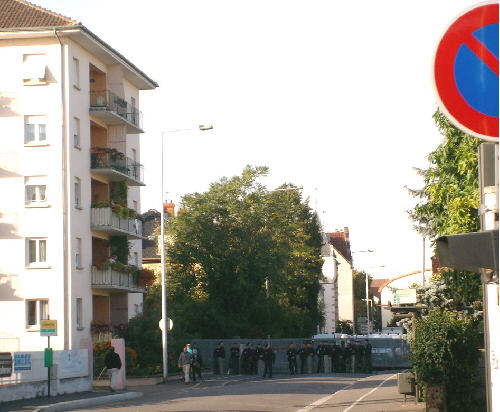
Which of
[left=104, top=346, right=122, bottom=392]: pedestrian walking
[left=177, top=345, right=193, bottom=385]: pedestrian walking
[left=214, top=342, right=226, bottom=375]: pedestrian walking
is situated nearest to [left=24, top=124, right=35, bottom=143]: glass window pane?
[left=177, top=345, right=193, bottom=385]: pedestrian walking

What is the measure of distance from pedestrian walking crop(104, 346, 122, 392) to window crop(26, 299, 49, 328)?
9715 millimetres

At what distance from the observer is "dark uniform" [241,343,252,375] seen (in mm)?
49312

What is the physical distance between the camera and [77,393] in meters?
33.8

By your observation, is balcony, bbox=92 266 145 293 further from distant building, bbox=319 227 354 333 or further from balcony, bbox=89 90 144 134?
distant building, bbox=319 227 354 333

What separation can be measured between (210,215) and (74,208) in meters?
14.6

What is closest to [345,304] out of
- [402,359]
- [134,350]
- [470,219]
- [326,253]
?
[326,253]

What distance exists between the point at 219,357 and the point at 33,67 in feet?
56.3

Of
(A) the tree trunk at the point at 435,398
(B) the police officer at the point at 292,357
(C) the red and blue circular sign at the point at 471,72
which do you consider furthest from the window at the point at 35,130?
(C) the red and blue circular sign at the point at 471,72

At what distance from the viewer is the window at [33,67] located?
44.2 metres

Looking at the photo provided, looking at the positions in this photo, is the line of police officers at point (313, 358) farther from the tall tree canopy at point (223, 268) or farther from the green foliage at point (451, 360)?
the green foliage at point (451, 360)

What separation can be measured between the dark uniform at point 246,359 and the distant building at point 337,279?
2442 inches

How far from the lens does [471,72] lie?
467 cm

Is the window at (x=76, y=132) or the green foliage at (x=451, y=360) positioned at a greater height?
the window at (x=76, y=132)

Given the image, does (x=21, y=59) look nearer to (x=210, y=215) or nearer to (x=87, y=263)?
(x=87, y=263)
